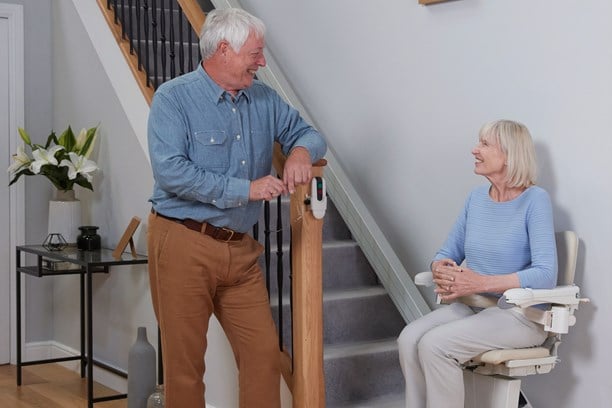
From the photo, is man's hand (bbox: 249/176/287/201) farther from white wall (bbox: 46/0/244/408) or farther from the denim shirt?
→ white wall (bbox: 46/0/244/408)

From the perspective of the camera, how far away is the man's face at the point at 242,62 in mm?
3129

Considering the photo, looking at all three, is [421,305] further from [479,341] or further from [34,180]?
[34,180]

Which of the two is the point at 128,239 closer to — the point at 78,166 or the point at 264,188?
the point at 78,166

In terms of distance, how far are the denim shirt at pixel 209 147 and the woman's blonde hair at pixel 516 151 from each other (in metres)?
0.64

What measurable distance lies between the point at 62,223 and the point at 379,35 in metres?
1.94

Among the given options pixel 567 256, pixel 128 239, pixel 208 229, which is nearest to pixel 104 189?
pixel 128 239

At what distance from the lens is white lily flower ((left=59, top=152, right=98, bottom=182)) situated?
4.84m

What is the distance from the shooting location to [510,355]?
306 centimetres

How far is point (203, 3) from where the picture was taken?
579cm

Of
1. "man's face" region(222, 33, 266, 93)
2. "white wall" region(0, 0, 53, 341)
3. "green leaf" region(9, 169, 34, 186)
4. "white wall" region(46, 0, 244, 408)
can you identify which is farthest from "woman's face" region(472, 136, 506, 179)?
"white wall" region(0, 0, 53, 341)

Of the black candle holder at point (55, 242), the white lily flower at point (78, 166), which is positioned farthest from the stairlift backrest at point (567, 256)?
the black candle holder at point (55, 242)

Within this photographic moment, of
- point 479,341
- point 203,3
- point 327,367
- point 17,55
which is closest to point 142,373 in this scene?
point 327,367

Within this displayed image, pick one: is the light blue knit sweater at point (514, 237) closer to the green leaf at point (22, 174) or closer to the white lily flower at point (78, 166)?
the white lily flower at point (78, 166)

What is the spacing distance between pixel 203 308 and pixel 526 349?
107 cm
